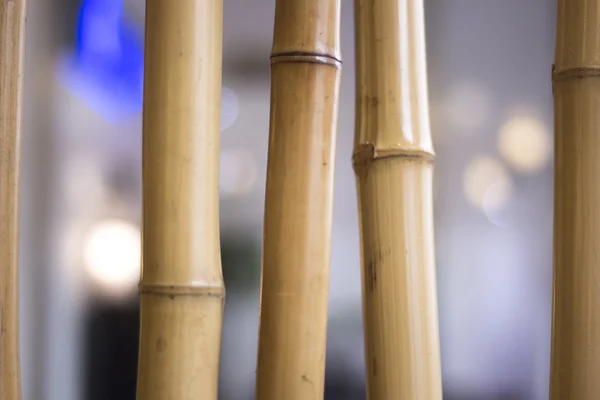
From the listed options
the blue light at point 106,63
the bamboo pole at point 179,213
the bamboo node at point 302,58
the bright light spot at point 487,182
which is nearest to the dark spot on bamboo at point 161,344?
the bamboo pole at point 179,213

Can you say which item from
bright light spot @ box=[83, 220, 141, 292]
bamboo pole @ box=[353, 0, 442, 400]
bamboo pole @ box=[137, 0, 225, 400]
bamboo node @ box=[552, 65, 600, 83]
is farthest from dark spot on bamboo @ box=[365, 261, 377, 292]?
bright light spot @ box=[83, 220, 141, 292]

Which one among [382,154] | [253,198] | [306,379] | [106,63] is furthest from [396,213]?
[106,63]

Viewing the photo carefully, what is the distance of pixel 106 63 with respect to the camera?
882 millimetres

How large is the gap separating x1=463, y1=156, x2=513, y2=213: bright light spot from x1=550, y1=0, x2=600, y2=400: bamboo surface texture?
0.98 ft

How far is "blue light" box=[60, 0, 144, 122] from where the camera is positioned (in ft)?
→ 2.85

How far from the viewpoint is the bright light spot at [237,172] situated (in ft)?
2.94

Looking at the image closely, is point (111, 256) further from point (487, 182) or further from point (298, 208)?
point (487, 182)

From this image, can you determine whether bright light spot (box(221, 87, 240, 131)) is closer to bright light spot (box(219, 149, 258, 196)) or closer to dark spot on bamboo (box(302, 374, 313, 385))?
bright light spot (box(219, 149, 258, 196))

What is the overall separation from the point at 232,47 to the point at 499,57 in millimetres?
333

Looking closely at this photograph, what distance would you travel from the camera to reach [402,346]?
608mm

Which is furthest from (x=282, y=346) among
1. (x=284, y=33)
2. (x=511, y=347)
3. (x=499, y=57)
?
(x=499, y=57)

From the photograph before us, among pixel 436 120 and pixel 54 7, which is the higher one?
pixel 54 7

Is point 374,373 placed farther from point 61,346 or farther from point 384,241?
point 61,346

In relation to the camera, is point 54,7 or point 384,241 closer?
point 384,241
